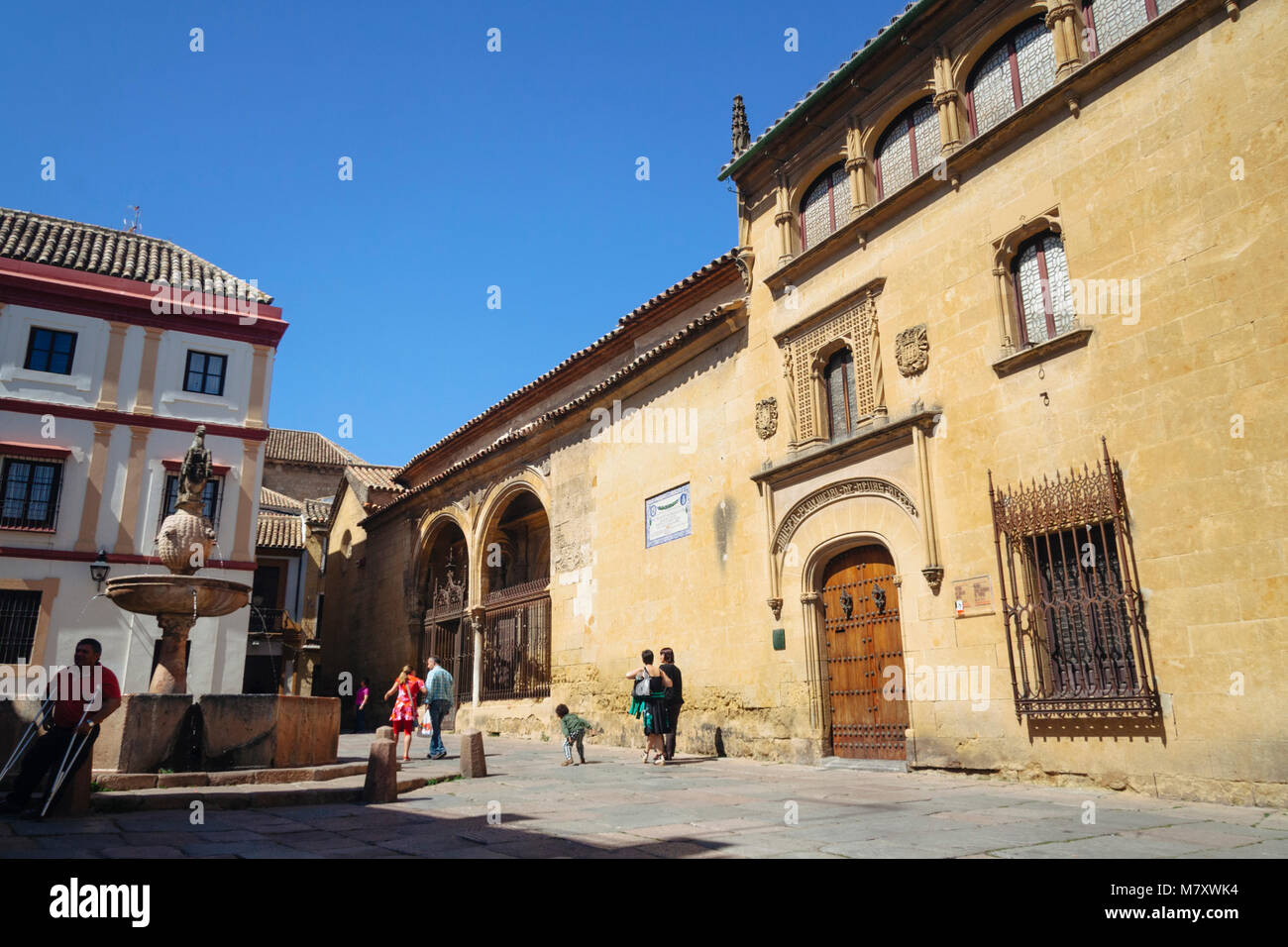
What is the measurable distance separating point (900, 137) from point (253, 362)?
1710cm

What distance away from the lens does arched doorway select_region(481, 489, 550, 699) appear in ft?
61.2

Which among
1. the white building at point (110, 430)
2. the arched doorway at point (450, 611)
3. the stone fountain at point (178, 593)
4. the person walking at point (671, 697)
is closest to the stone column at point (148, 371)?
the white building at point (110, 430)

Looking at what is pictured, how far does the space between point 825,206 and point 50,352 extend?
17.8 meters

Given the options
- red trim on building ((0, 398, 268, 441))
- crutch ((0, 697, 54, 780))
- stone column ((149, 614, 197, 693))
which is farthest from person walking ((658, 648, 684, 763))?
red trim on building ((0, 398, 268, 441))

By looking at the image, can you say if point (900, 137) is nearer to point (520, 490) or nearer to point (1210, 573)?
point (1210, 573)

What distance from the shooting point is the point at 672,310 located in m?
16.4

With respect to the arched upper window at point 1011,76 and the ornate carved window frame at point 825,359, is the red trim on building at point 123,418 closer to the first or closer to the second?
the ornate carved window frame at point 825,359

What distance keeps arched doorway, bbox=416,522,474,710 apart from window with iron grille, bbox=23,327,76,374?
9.51 meters

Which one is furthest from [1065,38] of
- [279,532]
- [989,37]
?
[279,532]

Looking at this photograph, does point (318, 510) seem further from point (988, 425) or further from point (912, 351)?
point (988, 425)

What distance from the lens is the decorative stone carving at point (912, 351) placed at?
416 inches
